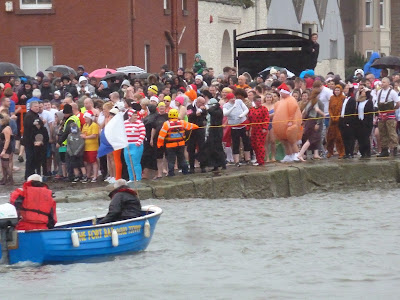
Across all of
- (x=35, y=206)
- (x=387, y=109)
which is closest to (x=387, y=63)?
(x=387, y=109)

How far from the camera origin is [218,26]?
49.1 metres

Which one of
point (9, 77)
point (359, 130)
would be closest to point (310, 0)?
point (9, 77)

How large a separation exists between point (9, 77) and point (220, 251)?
14600 millimetres

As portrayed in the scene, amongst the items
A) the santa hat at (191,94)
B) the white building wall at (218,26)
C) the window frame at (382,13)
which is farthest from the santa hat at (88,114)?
the window frame at (382,13)

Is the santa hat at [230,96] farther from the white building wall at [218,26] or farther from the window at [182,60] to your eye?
the white building wall at [218,26]

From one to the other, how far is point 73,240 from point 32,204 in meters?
0.86

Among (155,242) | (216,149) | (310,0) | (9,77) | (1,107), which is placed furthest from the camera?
(310,0)

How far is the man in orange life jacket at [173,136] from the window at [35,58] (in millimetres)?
15087

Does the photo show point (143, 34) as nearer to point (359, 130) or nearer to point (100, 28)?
point (100, 28)

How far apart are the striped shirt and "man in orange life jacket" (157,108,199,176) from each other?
48cm

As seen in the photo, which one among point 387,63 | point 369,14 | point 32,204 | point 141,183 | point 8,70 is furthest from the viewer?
point 369,14

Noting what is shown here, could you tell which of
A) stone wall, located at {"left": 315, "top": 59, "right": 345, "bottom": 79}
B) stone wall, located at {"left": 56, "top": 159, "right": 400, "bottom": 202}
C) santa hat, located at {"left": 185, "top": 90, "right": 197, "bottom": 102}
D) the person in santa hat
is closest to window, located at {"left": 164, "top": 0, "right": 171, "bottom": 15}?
santa hat, located at {"left": 185, "top": 90, "right": 197, "bottom": 102}

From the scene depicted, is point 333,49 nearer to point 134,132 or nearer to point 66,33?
point 66,33

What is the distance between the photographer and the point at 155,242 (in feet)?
68.2
